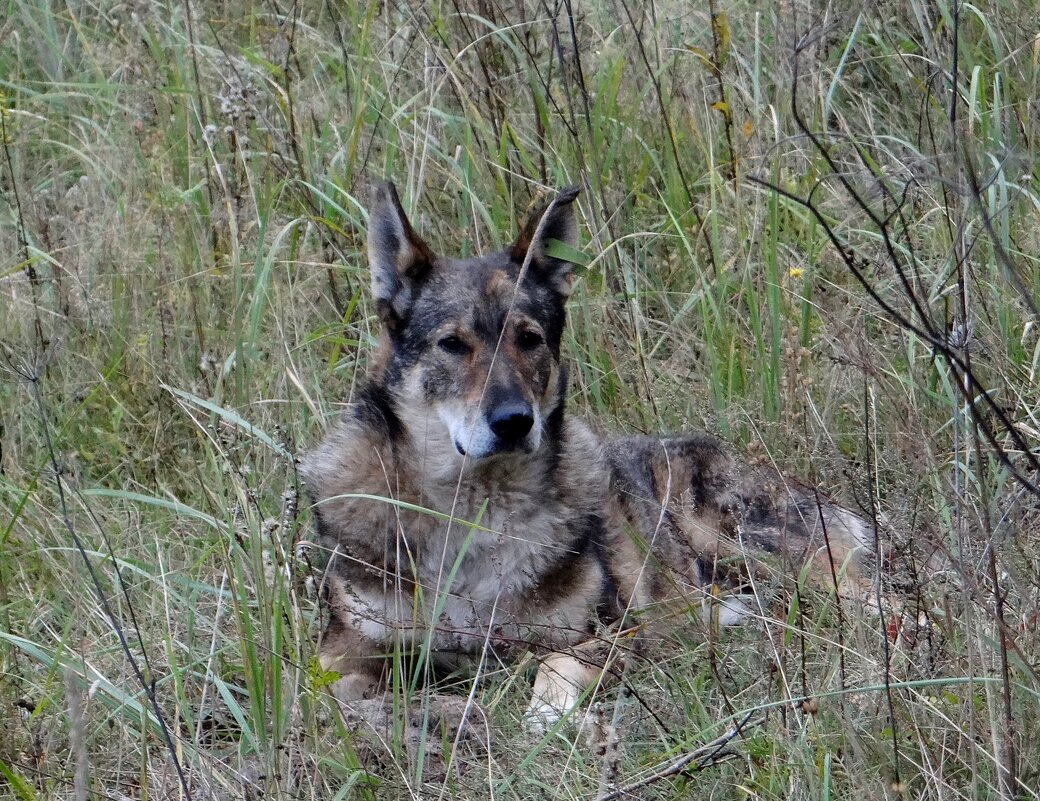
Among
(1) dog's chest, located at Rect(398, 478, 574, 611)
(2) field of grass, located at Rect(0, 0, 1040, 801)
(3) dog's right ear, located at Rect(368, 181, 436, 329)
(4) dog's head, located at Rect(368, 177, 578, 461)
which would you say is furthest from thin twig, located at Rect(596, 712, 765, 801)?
(3) dog's right ear, located at Rect(368, 181, 436, 329)

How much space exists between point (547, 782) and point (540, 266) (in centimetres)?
193

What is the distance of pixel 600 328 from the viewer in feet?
16.9

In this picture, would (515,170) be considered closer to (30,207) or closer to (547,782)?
(30,207)

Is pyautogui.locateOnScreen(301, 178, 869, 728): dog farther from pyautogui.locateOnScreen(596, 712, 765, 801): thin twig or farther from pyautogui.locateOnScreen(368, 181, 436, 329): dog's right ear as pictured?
pyautogui.locateOnScreen(596, 712, 765, 801): thin twig

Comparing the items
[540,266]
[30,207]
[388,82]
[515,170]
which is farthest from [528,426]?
[30,207]

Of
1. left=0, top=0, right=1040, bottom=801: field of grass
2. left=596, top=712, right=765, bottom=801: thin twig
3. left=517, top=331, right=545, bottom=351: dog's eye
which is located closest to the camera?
left=596, top=712, right=765, bottom=801: thin twig

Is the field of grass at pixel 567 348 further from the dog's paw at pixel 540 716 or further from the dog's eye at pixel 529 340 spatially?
the dog's eye at pixel 529 340

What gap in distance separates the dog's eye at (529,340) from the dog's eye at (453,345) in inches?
7.3

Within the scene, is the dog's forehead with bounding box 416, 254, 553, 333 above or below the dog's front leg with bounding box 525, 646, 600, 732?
above

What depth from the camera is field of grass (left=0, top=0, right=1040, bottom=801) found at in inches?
113

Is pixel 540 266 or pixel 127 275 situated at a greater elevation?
pixel 540 266

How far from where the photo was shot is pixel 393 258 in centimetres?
432

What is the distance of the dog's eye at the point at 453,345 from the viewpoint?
13.7 ft

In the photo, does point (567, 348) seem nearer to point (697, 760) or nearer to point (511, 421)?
point (511, 421)
